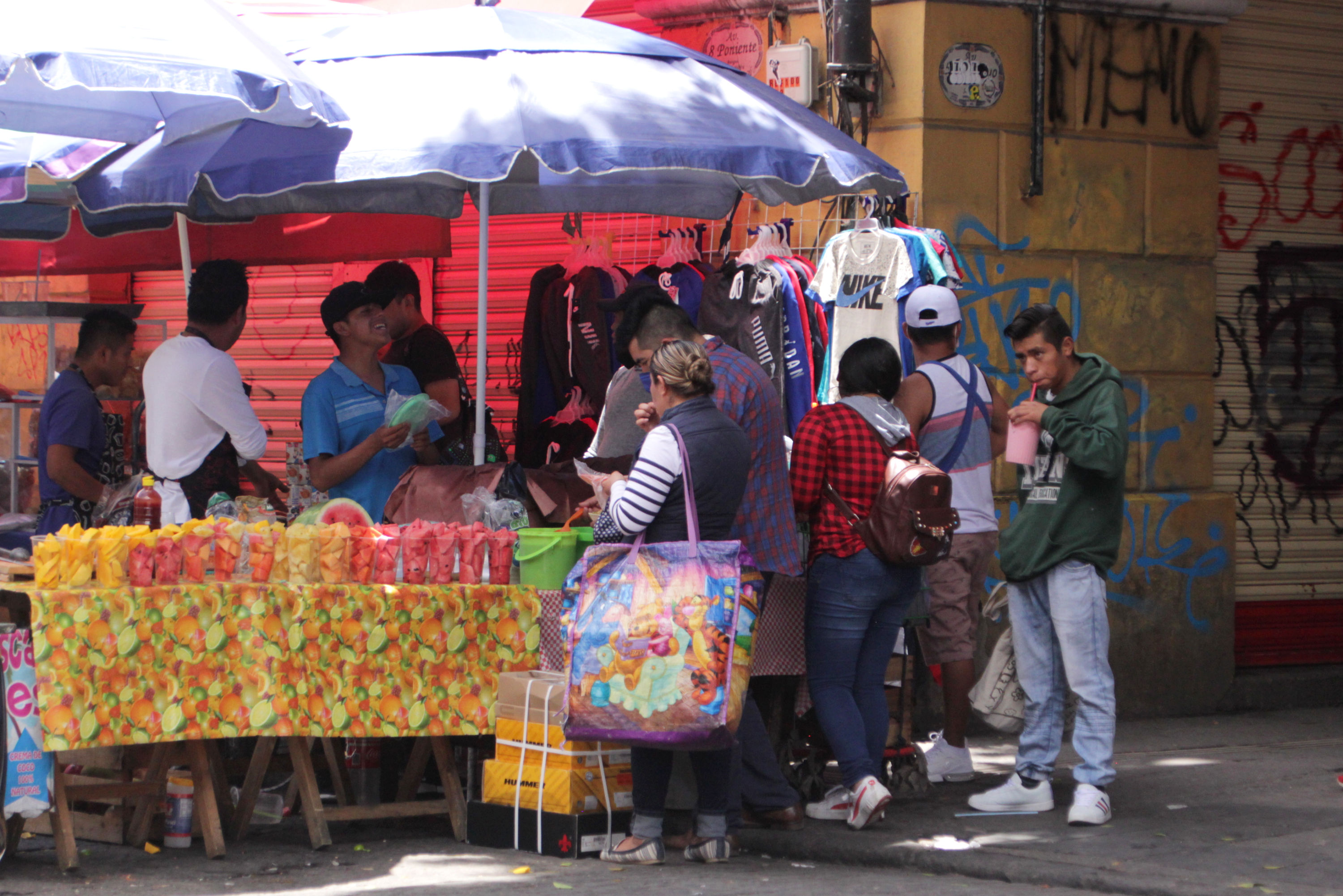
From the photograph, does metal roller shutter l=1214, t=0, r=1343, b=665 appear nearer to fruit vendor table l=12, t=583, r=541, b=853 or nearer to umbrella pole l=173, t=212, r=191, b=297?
fruit vendor table l=12, t=583, r=541, b=853

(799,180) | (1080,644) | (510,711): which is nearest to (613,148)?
(799,180)

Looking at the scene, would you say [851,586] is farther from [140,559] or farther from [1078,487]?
[140,559]

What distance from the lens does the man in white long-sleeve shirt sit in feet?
21.5

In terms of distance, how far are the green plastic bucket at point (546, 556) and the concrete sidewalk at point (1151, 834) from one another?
121 centimetres

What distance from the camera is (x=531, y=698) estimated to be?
5902 millimetres

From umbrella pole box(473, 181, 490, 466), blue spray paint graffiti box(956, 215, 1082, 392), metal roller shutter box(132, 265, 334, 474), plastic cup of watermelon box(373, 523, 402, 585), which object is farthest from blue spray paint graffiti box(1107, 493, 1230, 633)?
metal roller shutter box(132, 265, 334, 474)

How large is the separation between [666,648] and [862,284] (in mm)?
2662

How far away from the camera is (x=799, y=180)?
629 centimetres

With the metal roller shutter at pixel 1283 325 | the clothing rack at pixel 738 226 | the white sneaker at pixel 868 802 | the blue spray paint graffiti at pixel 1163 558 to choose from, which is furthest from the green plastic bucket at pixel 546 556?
the metal roller shutter at pixel 1283 325

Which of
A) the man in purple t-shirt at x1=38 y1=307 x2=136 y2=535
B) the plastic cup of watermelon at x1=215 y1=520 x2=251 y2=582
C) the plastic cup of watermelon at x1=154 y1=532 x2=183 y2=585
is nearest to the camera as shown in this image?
the plastic cup of watermelon at x1=154 y1=532 x2=183 y2=585

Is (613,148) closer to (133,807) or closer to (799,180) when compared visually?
(799,180)

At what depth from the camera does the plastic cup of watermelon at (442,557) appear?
604 centimetres

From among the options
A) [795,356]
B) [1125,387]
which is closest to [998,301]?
[1125,387]

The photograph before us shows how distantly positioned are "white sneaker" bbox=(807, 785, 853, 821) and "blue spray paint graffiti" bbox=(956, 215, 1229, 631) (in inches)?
93.5
